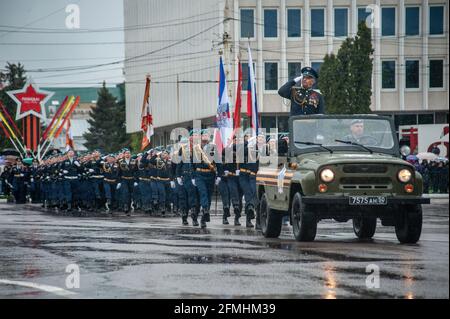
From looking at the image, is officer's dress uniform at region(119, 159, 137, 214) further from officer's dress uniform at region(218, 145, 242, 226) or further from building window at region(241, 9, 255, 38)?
building window at region(241, 9, 255, 38)

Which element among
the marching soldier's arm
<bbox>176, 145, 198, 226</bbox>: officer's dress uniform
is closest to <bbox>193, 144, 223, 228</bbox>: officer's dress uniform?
<bbox>176, 145, 198, 226</bbox>: officer's dress uniform

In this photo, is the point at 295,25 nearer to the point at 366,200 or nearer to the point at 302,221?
the point at 302,221

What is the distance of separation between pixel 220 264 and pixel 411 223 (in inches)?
165

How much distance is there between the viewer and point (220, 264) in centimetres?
1284

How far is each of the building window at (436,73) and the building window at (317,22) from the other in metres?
7.42

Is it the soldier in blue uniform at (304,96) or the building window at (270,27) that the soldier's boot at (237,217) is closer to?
the soldier in blue uniform at (304,96)

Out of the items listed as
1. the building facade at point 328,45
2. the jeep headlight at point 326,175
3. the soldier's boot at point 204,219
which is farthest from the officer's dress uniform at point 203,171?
the building facade at point 328,45

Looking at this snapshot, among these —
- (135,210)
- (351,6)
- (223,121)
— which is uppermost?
(351,6)

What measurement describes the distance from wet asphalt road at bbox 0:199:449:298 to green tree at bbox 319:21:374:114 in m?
38.9

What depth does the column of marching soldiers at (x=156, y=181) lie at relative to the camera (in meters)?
23.9

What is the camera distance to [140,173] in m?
34.8

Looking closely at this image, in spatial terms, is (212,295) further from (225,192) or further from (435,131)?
(435,131)
